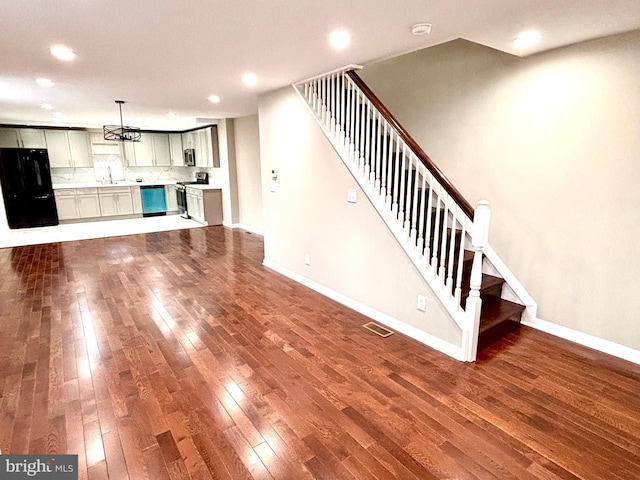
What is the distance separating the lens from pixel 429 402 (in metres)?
2.25

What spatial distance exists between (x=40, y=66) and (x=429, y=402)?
4.42m

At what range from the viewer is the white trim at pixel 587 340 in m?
2.76

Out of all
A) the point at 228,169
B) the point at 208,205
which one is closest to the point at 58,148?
the point at 208,205

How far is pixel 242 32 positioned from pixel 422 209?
6.25ft

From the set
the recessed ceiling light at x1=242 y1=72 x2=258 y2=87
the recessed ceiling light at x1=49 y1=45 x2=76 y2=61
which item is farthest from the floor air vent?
the recessed ceiling light at x1=49 y1=45 x2=76 y2=61

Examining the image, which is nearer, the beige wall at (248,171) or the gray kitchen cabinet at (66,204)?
the beige wall at (248,171)

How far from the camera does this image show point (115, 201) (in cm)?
940

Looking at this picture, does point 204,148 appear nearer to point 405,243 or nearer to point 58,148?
point 58,148

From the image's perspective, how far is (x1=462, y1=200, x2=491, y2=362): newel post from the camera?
256cm

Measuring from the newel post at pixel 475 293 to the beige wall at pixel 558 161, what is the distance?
96 centimetres

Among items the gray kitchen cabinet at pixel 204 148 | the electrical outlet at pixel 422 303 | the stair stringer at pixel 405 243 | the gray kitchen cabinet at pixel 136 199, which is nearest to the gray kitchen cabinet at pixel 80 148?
the gray kitchen cabinet at pixel 136 199

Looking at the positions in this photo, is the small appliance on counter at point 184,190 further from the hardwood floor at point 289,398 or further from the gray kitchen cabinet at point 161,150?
the hardwood floor at point 289,398

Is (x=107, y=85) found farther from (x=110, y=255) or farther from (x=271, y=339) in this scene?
(x=271, y=339)

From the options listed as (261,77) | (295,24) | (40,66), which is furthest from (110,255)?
(295,24)
